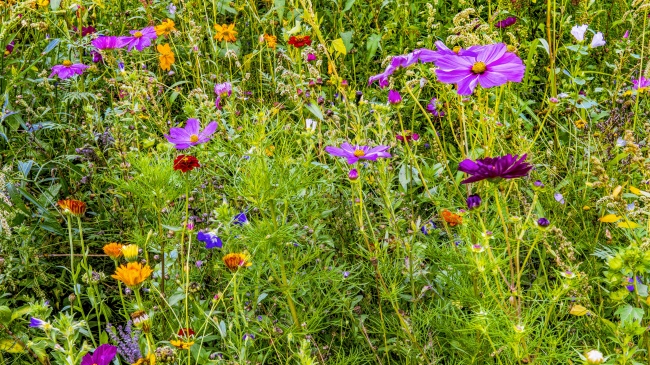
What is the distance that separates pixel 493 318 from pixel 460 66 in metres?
0.44

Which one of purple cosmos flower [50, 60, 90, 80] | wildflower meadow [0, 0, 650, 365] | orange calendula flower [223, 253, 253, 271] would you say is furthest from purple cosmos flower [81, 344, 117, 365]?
purple cosmos flower [50, 60, 90, 80]

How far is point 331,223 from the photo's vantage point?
1683 millimetres

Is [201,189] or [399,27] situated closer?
[201,189]

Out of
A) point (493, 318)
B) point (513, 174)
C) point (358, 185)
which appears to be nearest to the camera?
point (513, 174)

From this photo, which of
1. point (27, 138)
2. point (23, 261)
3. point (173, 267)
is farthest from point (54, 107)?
point (173, 267)

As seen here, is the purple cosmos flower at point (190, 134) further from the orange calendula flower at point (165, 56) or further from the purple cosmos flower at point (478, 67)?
the orange calendula flower at point (165, 56)

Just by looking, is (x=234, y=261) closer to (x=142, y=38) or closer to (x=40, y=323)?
(x=40, y=323)

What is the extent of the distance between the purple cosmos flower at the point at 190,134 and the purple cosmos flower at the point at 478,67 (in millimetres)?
520

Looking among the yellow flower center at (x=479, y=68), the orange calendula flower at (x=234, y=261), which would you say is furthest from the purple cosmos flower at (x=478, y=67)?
the orange calendula flower at (x=234, y=261)

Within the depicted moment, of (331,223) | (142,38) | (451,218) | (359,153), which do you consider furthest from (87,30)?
(451,218)

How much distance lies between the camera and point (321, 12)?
273cm

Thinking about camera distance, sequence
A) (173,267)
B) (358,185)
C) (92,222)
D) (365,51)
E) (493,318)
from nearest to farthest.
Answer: (493,318)
(358,185)
(173,267)
(92,222)
(365,51)

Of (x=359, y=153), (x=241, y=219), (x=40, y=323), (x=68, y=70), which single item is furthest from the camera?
(x=68, y=70)

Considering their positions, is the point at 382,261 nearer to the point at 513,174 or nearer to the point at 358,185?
the point at 358,185
